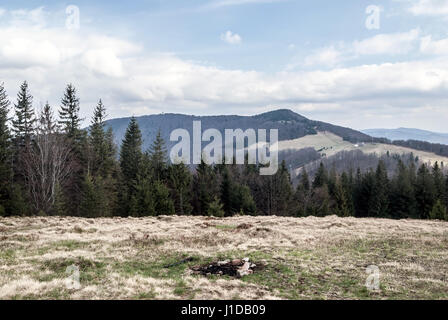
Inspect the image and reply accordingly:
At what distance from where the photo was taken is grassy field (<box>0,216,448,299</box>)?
10.4 metres

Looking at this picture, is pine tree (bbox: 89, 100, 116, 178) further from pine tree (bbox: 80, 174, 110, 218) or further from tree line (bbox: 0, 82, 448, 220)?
pine tree (bbox: 80, 174, 110, 218)

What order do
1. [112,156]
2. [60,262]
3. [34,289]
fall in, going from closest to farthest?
[34,289] → [60,262] → [112,156]

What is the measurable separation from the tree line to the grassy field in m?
19.0

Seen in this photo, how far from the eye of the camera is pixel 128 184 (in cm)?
5644

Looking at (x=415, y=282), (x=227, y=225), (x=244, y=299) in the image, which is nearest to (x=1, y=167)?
(x=227, y=225)

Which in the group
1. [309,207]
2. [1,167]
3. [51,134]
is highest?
[51,134]

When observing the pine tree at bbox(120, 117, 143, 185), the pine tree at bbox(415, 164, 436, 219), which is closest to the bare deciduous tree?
the pine tree at bbox(120, 117, 143, 185)

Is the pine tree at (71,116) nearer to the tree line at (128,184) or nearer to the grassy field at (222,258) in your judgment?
the tree line at (128,184)

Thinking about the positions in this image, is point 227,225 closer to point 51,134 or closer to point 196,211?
point 51,134

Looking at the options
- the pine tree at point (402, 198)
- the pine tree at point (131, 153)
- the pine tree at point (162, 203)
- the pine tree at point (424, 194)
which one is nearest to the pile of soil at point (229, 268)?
the pine tree at point (162, 203)

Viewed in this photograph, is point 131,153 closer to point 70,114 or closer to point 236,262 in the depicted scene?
point 70,114

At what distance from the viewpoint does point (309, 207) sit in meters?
71.0
